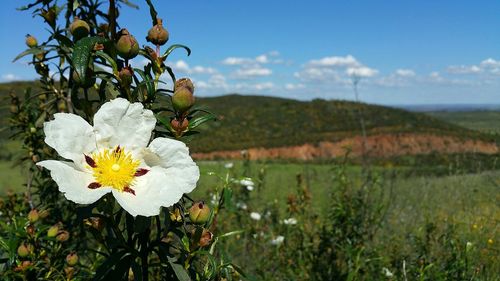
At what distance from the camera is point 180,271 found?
139 centimetres

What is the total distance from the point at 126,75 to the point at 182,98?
0.18 meters

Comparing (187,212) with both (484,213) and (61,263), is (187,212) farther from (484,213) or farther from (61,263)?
(484,213)

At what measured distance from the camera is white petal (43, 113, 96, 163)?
1.29 metres

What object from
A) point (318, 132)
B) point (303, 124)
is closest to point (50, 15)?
point (318, 132)

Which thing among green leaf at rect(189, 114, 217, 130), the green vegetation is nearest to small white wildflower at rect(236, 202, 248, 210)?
green leaf at rect(189, 114, 217, 130)

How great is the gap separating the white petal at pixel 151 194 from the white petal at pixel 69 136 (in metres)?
0.17

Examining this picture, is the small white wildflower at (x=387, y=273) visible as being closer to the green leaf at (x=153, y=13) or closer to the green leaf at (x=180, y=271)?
the green leaf at (x=180, y=271)

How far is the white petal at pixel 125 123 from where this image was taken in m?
1.35

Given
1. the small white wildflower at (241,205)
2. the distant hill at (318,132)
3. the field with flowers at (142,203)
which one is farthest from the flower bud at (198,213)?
the distant hill at (318,132)

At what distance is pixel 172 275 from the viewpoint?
62.7 inches

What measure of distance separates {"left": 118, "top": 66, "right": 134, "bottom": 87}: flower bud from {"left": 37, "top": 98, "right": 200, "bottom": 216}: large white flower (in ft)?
0.25

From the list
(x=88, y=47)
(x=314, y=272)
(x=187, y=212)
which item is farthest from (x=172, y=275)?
(x=314, y=272)

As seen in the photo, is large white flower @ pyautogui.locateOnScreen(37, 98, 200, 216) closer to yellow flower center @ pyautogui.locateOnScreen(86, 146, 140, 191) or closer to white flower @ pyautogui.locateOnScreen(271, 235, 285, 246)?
yellow flower center @ pyautogui.locateOnScreen(86, 146, 140, 191)

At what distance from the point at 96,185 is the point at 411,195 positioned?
7039mm
